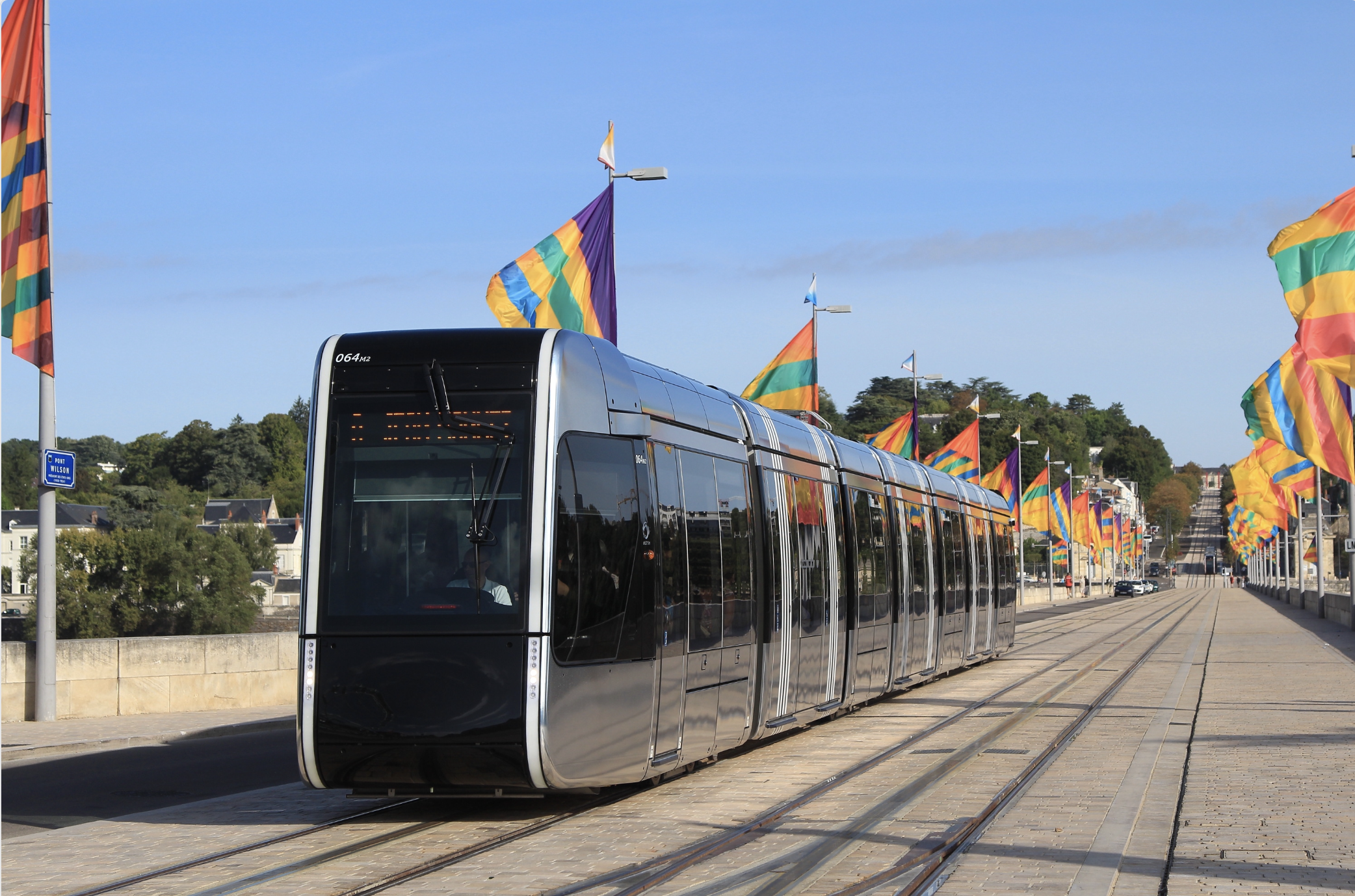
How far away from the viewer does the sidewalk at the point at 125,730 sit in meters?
16.2

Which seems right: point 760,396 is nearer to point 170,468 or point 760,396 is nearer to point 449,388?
point 449,388

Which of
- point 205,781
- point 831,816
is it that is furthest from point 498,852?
point 205,781

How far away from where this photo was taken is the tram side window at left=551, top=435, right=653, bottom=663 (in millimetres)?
10055

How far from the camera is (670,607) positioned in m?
11.4

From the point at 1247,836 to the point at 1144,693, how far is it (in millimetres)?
13207

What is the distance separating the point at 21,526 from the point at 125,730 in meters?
161

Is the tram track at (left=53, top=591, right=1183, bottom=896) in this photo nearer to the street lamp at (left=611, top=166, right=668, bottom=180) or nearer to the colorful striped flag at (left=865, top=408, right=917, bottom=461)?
the street lamp at (left=611, top=166, right=668, bottom=180)

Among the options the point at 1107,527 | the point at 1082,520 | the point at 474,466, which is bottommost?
the point at 474,466

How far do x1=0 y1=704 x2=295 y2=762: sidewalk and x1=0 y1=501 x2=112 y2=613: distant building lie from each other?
128596 millimetres

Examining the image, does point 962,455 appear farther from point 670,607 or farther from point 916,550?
point 670,607

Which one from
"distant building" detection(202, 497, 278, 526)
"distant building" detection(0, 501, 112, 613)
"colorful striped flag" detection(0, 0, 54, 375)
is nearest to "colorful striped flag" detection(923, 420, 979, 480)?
"colorful striped flag" detection(0, 0, 54, 375)

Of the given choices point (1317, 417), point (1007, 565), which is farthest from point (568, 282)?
point (1317, 417)

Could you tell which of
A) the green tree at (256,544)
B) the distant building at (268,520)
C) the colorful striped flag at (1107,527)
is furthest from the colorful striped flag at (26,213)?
the distant building at (268,520)

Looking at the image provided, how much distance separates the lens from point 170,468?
611ft
